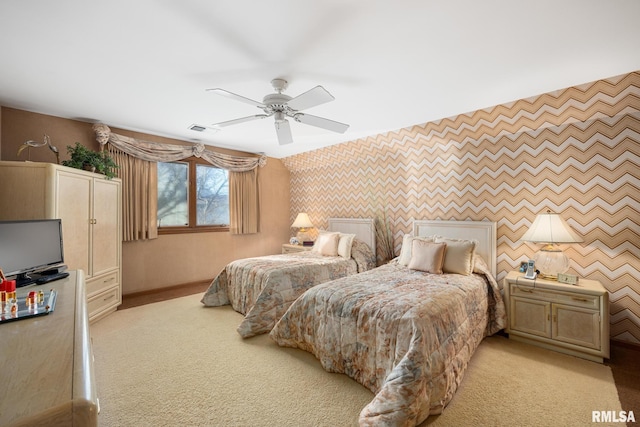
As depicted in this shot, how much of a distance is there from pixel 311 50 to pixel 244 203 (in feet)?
12.1

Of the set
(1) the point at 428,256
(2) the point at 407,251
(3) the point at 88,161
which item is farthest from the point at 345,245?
(3) the point at 88,161

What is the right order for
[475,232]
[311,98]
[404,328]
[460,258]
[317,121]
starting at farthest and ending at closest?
[475,232]
[460,258]
[317,121]
[311,98]
[404,328]

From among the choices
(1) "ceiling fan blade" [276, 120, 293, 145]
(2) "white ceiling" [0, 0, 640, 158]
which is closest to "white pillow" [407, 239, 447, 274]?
(2) "white ceiling" [0, 0, 640, 158]

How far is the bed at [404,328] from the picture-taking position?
169 centimetres

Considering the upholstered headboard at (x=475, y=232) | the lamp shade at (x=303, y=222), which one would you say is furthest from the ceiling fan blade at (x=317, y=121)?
the lamp shade at (x=303, y=222)

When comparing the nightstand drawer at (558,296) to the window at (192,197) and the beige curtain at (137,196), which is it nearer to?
the window at (192,197)

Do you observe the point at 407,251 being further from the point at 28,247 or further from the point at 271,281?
the point at 28,247

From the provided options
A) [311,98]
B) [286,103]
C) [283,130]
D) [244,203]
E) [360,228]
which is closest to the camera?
[311,98]

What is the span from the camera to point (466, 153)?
3561mm

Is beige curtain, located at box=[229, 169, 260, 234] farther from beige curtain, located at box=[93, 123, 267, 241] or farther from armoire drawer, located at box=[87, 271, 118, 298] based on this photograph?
armoire drawer, located at box=[87, 271, 118, 298]

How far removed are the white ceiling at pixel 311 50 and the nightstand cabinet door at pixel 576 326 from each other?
81.3 inches

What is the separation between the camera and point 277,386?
207 cm

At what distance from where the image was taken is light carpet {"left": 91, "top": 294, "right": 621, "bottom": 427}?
5.79ft

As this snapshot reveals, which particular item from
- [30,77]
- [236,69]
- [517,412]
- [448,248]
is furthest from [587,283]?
[30,77]
